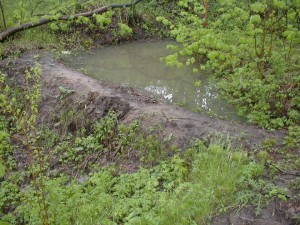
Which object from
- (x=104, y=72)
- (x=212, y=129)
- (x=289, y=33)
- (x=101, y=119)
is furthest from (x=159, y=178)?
(x=104, y=72)

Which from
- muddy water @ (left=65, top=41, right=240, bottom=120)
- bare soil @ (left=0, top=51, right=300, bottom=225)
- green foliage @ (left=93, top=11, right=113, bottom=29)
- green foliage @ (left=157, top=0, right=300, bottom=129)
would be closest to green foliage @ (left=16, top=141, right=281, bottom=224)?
bare soil @ (left=0, top=51, right=300, bottom=225)

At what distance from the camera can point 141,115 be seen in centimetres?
630

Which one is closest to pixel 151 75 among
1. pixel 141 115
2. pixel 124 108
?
pixel 124 108

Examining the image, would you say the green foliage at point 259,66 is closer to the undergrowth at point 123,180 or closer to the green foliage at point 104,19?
the undergrowth at point 123,180

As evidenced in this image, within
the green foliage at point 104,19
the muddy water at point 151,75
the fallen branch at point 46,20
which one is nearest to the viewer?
the muddy water at point 151,75

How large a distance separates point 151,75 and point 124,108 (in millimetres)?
2115

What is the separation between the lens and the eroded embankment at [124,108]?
5754mm

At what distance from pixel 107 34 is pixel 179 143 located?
6380mm

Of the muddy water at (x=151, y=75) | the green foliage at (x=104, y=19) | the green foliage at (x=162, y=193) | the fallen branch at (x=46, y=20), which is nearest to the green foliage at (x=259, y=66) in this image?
the muddy water at (x=151, y=75)

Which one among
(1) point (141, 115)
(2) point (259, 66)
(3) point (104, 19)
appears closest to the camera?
(1) point (141, 115)

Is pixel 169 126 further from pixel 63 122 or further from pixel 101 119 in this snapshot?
pixel 63 122

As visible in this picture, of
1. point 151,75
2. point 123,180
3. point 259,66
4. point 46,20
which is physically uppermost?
point 46,20

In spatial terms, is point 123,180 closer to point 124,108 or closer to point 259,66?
point 124,108

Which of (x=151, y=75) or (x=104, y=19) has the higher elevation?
(x=104, y=19)
